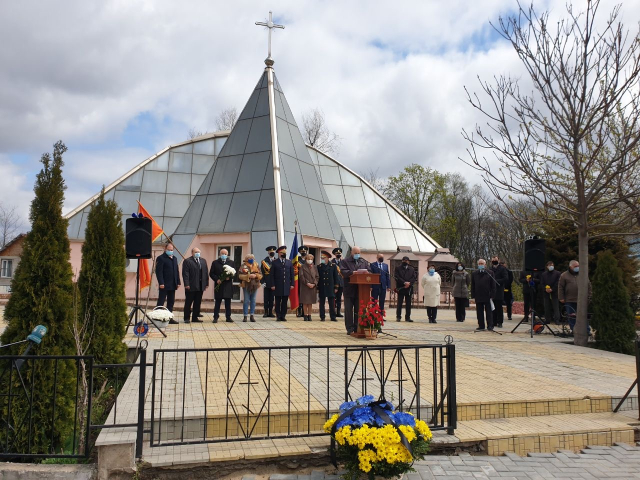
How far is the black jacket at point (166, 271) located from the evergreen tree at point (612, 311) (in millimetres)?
9655

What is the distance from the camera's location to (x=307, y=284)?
552 inches

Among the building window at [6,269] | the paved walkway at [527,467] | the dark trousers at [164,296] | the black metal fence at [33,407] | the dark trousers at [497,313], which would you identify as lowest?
the paved walkway at [527,467]

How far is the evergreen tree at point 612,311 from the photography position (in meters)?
10.5

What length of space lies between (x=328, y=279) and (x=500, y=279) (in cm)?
493

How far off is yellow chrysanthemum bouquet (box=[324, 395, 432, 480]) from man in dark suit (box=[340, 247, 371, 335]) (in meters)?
6.97

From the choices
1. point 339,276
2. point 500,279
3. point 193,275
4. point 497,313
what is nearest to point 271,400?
point 193,275

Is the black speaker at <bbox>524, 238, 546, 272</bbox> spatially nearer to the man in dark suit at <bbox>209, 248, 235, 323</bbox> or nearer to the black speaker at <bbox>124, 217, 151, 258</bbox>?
the man in dark suit at <bbox>209, 248, 235, 323</bbox>

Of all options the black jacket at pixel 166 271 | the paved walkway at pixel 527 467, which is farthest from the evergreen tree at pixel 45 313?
the black jacket at pixel 166 271

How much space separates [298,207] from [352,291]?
9.32m

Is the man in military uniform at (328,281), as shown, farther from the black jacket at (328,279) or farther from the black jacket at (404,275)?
the black jacket at (404,275)

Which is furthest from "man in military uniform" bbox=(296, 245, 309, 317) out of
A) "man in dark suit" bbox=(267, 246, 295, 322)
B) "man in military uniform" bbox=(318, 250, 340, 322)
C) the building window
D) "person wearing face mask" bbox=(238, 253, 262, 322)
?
the building window

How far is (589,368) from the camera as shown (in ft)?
27.1

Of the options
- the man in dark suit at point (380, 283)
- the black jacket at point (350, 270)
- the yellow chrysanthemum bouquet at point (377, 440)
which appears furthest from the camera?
the man in dark suit at point (380, 283)

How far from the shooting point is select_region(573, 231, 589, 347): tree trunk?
11141mm
